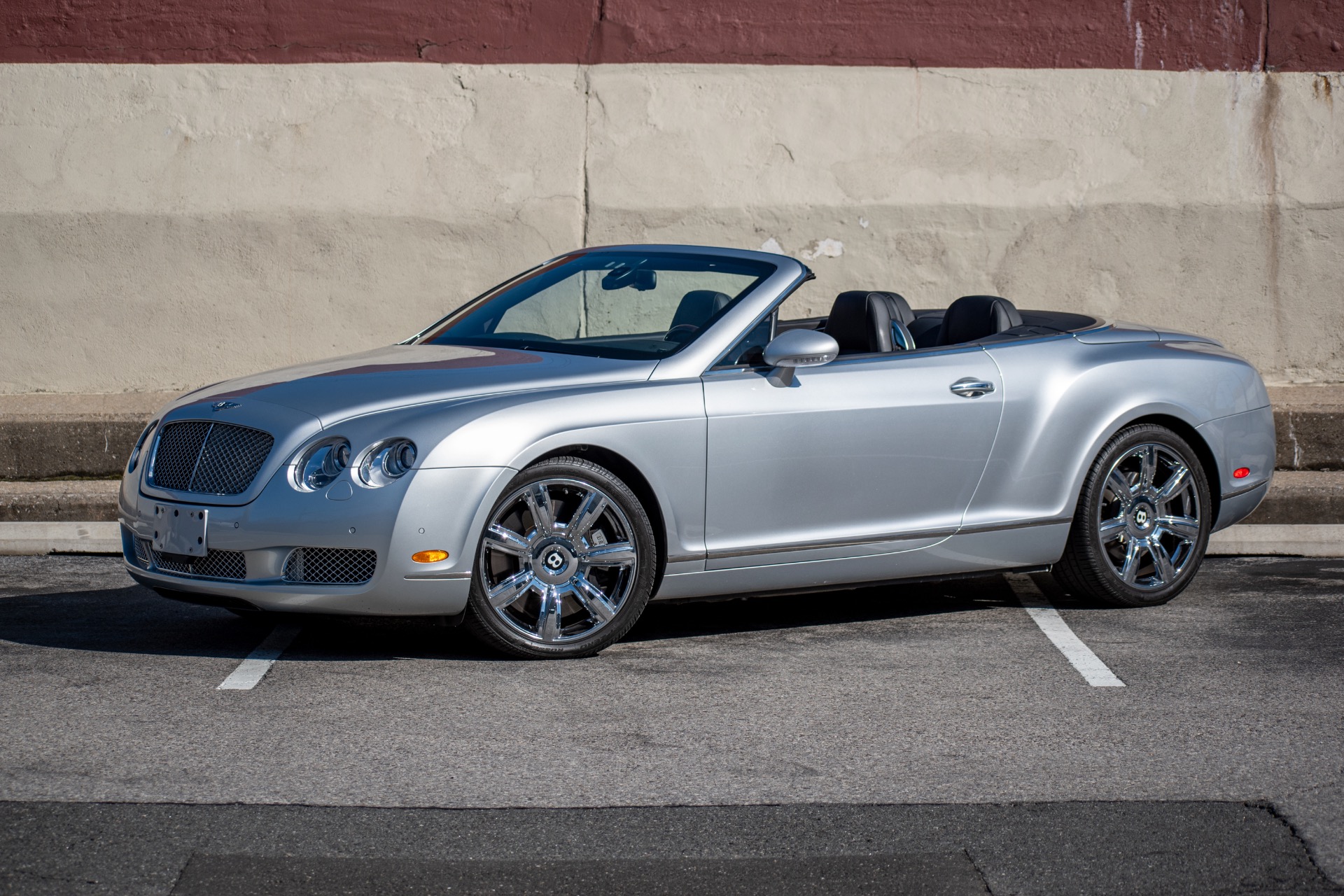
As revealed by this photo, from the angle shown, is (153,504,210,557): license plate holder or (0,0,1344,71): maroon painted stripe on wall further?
(0,0,1344,71): maroon painted stripe on wall

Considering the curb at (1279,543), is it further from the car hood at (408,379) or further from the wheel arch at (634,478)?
the car hood at (408,379)

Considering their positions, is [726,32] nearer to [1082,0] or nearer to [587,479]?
[1082,0]

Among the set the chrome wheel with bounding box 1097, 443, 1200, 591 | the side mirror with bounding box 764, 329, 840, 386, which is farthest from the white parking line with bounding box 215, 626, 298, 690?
the chrome wheel with bounding box 1097, 443, 1200, 591

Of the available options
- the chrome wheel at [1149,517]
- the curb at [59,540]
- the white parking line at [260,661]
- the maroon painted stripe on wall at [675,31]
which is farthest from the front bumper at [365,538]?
the maroon painted stripe on wall at [675,31]

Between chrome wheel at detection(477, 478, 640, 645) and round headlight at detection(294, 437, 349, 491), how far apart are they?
541 millimetres

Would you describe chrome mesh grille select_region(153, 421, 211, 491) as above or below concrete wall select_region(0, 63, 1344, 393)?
below

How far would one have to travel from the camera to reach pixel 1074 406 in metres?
6.65

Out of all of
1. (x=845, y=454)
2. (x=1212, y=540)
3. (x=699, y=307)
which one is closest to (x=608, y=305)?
(x=699, y=307)

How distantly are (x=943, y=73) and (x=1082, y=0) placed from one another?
113cm

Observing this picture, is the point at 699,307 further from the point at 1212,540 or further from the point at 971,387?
the point at 1212,540

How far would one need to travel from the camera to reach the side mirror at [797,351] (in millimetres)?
5977

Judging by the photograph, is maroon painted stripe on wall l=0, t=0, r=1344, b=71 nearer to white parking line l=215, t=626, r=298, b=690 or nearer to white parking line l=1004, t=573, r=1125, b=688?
white parking line l=1004, t=573, r=1125, b=688

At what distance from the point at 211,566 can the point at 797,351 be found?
219 cm

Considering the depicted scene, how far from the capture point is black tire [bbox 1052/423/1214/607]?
22.1 feet
